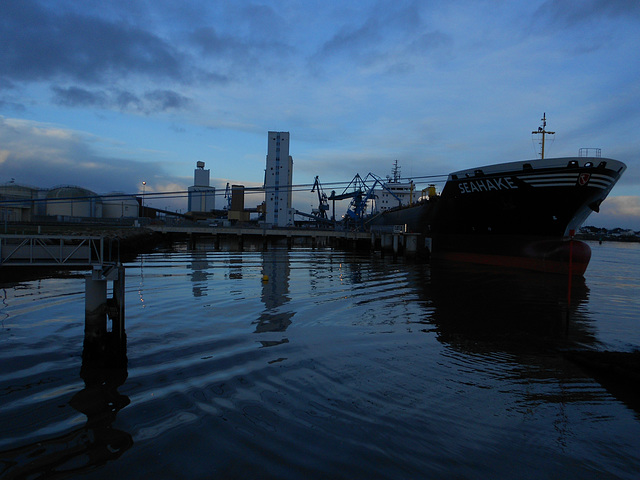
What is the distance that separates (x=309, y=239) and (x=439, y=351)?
83.9 m

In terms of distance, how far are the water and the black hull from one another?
1278 cm

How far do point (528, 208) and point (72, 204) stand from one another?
5681cm

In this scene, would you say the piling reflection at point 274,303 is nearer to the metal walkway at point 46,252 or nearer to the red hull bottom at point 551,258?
the metal walkway at point 46,252

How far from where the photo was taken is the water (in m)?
5.32

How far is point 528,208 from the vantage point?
87.3 feet

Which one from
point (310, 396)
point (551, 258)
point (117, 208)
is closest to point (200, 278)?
point (310, 396)

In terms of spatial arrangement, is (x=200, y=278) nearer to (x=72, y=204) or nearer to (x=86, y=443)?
(x=86, y=443)

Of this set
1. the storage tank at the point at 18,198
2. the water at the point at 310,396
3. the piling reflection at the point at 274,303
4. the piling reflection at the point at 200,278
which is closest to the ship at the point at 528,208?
the water at the point at 310,396

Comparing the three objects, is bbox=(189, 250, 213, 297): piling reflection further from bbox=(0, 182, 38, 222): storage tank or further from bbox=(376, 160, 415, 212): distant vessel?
bbox=(376, 160, 415, 212): distant vessel

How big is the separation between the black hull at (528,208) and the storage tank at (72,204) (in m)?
49.0

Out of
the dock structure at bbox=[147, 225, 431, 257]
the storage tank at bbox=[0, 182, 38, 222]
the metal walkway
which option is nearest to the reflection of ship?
the metal walkway

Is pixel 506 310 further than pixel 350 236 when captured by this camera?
No

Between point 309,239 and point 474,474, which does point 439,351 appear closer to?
point 474,474

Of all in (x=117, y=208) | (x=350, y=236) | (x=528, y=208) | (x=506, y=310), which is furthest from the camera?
(x=117, y=208)
